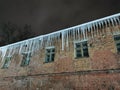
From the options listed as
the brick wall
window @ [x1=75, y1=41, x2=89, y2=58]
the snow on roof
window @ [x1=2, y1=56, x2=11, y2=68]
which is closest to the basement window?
window @ [x1=2, y1=56, x2=11, y2=68]

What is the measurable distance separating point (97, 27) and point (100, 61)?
7.62 ft

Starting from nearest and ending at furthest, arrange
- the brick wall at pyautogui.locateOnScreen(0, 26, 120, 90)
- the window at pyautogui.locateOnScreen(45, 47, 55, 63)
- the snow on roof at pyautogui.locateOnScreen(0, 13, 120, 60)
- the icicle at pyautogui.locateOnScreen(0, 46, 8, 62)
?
1. the brick wall at pyautogui.locateOnScreen(0, 26, 120, 90)
2. the snow on roof at pyautogui.locateOnScreen(0, 13, 120, 60)
3. the window at pyautogui.locateOnScreen(45, 47, 55, 63)
4. the icicle at pyautogui.locateOnScreen(0, 46, 8, 62)

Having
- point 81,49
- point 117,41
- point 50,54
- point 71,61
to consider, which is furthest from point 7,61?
point 117,41

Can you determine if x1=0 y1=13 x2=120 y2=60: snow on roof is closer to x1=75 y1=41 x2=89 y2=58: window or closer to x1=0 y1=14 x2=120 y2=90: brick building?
x1=0 y1=14 x2=120 y2=90: brick building

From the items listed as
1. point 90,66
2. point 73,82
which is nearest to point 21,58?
point 73,82

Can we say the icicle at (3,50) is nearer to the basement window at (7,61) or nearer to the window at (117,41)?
the basement window at (7,61)

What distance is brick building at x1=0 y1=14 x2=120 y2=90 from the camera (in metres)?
7.49

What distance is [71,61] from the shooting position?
871cm

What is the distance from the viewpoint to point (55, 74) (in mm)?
8938

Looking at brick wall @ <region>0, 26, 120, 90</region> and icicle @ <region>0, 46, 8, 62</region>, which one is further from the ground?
icicle @ <region>0, 46, 8, 62</region>

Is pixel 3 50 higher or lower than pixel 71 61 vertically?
higher

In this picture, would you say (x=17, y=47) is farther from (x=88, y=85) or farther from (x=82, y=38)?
(x=88, y=85)

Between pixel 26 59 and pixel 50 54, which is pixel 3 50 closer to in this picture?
pixel 26 59

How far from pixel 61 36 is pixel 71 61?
228cm
